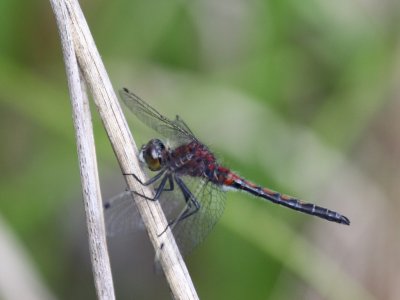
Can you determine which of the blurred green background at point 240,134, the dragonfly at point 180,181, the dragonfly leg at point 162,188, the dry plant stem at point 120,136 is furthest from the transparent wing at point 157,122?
the blurred green background at point 240,134

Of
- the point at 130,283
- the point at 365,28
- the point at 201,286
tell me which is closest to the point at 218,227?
the point at 201,286

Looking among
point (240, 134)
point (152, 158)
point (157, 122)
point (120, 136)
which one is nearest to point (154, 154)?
point (152, 158)

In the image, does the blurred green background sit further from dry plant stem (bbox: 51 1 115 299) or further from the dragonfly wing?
dry plant stem (bbox: 51 1 115 299)

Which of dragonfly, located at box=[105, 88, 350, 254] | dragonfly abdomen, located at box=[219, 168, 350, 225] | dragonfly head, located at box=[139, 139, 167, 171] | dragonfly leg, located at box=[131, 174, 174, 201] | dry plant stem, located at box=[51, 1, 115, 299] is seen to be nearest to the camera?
dry plant stem, located at box=[51, 1, 115, 299]

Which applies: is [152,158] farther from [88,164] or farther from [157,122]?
[88,164]

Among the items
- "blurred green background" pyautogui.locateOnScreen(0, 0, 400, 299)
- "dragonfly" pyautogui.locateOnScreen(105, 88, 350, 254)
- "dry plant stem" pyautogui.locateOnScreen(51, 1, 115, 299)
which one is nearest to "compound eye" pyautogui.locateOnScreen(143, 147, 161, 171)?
"dragonfly" pyautogui.locateOnScreen(105, 88, 350, 254)

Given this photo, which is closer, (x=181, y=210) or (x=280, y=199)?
(x=181, y=210)

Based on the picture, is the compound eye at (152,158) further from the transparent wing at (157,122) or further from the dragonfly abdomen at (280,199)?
the dragonfly abdomen at (280,199)
